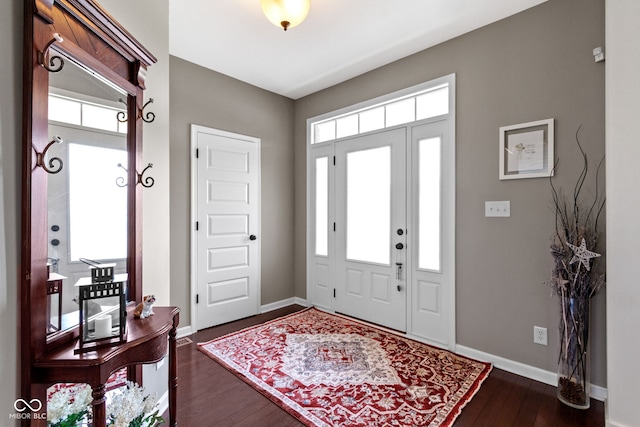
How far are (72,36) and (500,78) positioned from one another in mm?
2825

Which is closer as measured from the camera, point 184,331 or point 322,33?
point 322,33

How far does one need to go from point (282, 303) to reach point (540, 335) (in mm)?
2854

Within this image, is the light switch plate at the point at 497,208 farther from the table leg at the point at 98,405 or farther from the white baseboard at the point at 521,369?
the table leg at the point at 98,405

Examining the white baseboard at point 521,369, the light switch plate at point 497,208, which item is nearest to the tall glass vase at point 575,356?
the white baseboard at point 521,369

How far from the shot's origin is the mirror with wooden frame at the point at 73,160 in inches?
42.3

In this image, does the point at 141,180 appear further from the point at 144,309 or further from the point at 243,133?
the point at 243,133

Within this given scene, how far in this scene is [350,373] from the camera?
2398mm

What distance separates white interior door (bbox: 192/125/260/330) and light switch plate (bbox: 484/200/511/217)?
8.27ft

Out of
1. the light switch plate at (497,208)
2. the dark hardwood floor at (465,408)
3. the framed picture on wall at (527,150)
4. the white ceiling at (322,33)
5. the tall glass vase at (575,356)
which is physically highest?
the white ceiling at (322,33)

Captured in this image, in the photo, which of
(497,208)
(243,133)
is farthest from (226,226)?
(497,208)

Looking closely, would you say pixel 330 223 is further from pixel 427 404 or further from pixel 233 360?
pixel 427 404

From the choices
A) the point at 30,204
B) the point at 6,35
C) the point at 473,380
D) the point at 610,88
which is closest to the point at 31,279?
the point at 30,204

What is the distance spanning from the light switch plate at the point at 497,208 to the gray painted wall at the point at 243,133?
2.48m

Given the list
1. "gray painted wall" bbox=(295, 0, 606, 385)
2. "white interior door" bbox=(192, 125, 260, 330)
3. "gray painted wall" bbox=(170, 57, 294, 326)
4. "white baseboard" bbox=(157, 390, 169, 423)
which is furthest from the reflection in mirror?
"gray painted wall" bbox=(295, 0, 606, 385)
